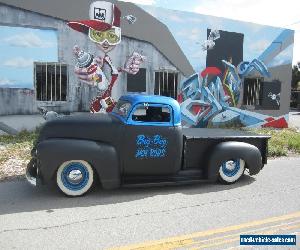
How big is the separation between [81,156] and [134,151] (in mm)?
926

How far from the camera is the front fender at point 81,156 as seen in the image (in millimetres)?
5582

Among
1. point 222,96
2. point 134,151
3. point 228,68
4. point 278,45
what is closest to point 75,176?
point 134,151

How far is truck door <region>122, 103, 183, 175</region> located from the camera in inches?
239

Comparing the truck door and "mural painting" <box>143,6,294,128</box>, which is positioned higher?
"mural painting" <box>143,6,294,128</box>

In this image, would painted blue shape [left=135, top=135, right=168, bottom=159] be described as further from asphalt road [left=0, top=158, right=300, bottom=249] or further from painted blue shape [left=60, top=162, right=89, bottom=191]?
painted blue shape [left=60, top=162, right=89, bottom=191]

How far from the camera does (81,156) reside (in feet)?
18.6

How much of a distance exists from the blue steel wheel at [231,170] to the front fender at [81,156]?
2.10 m

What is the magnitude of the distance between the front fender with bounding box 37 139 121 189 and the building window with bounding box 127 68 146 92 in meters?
6.80

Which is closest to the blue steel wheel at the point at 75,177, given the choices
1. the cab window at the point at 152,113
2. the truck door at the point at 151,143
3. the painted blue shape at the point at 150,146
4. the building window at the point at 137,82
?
the truck door at the point at 151,143

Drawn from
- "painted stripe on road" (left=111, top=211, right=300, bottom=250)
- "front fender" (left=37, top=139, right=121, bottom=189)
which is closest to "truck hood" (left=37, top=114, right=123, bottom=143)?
"front fender" (left=37, top=139, right=121, bottom=189)

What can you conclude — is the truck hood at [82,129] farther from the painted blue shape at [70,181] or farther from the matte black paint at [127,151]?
the painted blue shape at [70,181]

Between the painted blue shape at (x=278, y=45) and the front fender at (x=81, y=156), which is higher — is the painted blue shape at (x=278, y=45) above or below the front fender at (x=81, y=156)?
above

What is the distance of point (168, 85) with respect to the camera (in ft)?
44.2

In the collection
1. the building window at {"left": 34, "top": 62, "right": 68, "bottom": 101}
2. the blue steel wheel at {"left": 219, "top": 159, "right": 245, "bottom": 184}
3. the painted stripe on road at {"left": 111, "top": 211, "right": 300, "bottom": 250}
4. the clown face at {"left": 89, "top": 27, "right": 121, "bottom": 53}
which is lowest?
the painted stripe on road at {"left": 111, "top": 211, "right": 300, "bottom": 250}
